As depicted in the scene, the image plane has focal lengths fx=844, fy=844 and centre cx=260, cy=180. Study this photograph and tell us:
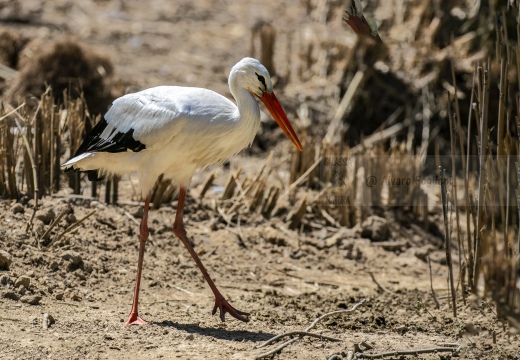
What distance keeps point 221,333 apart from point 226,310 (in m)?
0.45

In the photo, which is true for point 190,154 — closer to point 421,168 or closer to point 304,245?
point 304,245

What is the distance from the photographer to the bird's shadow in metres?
5.33

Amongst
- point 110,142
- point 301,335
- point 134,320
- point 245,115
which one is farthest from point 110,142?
point 301,335

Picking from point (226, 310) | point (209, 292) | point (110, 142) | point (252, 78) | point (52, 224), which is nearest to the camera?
point (252, 78)

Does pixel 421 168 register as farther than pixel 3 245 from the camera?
Yes

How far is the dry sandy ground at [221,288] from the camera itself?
5070 millimetres

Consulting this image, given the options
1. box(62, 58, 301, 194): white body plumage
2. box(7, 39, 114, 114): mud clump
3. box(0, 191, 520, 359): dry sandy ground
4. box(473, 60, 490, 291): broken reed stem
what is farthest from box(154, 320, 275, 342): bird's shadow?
box(7, 39, 114, 114): mud clump

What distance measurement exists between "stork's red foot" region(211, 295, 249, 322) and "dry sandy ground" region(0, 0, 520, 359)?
5 cm

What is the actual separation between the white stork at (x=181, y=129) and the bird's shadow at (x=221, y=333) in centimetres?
25

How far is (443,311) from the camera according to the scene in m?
6.04

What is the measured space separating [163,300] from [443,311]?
6.74 ft

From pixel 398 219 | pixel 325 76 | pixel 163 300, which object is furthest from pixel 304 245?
pixel 325 76

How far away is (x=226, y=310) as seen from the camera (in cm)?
591

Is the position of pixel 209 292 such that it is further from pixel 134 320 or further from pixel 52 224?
pixel 52 224
